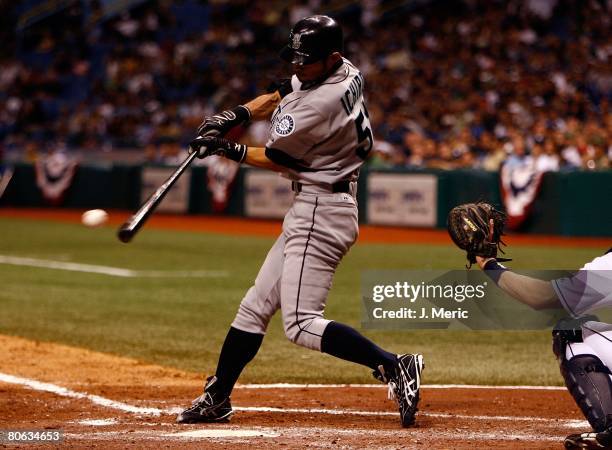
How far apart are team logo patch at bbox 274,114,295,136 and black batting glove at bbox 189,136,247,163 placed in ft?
0.65

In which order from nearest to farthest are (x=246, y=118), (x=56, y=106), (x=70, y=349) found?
1. (x=246, y=118)
2. (x=70, y=349)
3. (x=56, y=106)

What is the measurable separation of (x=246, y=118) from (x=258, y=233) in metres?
14.3

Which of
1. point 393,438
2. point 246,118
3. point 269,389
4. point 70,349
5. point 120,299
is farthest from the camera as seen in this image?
point 120,299

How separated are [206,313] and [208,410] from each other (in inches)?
192

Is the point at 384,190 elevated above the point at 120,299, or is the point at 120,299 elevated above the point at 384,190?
the point at 384,190

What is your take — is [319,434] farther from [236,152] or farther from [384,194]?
[384,194]

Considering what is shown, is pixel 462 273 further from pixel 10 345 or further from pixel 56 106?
pixel 56 106

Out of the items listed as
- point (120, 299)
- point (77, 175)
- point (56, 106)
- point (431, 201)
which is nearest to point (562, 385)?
point (120, 299)

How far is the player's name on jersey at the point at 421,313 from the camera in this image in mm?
5441

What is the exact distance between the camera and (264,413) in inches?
230

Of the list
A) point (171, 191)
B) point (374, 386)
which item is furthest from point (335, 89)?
point (171, 191)

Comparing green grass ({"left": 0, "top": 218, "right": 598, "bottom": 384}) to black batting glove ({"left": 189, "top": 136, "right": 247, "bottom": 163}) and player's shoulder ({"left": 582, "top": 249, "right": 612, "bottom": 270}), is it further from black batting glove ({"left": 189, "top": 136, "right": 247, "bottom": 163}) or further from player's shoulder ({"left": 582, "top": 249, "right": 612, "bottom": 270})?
player's shoulder ({"left": 582, "top": 249, "right": 612, "bottom": 270})

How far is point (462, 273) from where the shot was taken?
5355 mm

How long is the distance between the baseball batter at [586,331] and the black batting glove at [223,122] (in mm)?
1532
